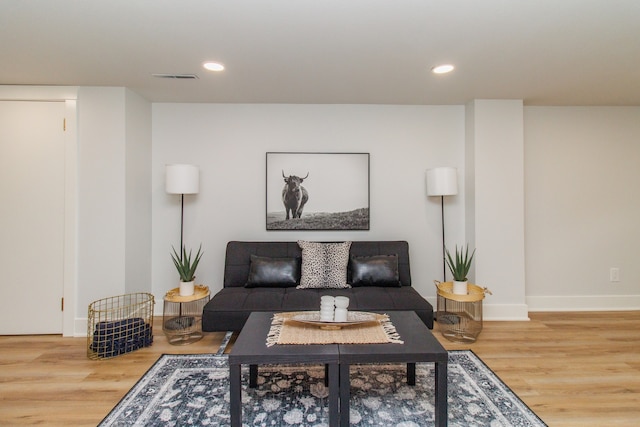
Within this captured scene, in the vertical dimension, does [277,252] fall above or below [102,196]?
below

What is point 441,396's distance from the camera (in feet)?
5.31

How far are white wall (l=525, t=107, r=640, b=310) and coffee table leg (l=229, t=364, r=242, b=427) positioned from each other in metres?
3.44

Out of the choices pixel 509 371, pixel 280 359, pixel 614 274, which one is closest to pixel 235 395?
pixel 280 359

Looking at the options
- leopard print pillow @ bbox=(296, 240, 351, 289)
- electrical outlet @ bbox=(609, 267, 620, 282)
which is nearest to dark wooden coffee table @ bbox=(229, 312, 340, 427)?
Answer: leopard print pillow @ bbox=(296, 240, 351, 289)

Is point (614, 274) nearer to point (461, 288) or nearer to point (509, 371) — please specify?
point (461, 288)

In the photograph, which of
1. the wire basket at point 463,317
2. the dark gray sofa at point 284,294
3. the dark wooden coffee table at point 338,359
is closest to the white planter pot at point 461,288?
the wire basket at point 463,317

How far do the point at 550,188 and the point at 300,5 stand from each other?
3.39 metres

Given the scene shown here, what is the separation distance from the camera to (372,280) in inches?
123

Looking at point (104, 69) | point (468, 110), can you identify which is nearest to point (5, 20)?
→ point (104, 69)

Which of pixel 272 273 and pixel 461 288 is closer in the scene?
pixel 461 288

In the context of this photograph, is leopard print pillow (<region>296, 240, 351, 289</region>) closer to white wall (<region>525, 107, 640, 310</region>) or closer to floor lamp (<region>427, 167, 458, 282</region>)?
floor lamp (<region>427, 167, 458, 282</region>)

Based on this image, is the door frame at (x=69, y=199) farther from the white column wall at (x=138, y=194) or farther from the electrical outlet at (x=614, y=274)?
the electrical outlet at (x=614, y=274)

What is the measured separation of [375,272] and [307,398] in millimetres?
1393

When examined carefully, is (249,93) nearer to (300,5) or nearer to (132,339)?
(300,5)
